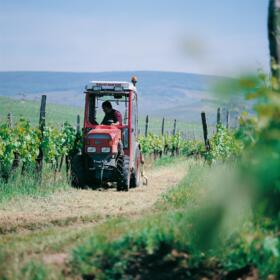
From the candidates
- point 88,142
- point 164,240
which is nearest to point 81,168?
point 88,142

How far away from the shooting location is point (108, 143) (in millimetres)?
11039

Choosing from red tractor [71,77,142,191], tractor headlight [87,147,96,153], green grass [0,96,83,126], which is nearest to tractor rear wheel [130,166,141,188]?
red tractor [71,77,142,191]

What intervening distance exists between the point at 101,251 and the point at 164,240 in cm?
51

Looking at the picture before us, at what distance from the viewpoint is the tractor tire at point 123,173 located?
36.0 ft

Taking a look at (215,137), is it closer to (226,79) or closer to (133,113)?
(133,113)

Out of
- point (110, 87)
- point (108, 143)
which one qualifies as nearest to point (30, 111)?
point (110, 87)

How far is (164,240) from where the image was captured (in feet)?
13.3

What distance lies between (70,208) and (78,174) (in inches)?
105

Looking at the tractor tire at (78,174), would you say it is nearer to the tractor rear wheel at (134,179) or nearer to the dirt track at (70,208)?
the dirt track at (70,208)

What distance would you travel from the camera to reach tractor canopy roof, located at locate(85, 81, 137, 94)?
11289mm

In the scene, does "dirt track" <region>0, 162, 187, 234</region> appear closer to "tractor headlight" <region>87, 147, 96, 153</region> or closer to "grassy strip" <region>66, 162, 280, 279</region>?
"tractor headlight" <region>87, 147, 96, 153</region>

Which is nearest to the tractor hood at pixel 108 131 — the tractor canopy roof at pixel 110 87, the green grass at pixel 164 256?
the tractor canopy roof at pixel 110 87

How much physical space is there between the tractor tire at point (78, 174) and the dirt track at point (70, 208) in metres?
0.61

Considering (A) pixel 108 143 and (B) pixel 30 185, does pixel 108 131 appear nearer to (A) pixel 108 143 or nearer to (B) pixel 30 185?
(A) pixel 108 143
